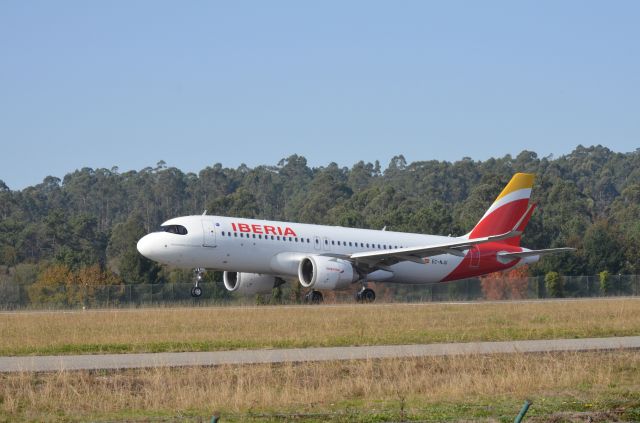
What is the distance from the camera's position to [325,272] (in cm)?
4672

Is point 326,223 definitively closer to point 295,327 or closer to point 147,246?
point 147,246

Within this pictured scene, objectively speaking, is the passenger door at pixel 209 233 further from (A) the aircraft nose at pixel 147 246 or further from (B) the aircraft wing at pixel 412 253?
(B) the aircraft wing at pixel 412 253

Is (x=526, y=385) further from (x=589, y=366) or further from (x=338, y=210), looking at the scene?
(x=338, y=210)

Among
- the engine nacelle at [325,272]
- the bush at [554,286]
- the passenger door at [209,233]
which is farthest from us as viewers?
the bush at [554,286]

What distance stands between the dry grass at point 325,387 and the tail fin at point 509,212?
113 feet

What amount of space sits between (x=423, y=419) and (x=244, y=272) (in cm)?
3485

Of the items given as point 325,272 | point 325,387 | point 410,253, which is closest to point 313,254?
point 325,272

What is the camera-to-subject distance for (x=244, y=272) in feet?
161

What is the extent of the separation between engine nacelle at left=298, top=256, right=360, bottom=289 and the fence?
5.06m

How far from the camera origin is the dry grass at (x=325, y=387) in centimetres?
1611

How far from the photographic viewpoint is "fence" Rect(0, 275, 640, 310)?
5266cm

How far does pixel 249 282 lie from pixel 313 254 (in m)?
4.07

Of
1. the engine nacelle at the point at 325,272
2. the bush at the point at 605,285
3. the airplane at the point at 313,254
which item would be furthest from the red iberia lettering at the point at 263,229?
the bush at the point at 605,285

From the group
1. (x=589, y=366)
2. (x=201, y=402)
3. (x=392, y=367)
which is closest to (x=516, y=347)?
(x=589, y=366)
